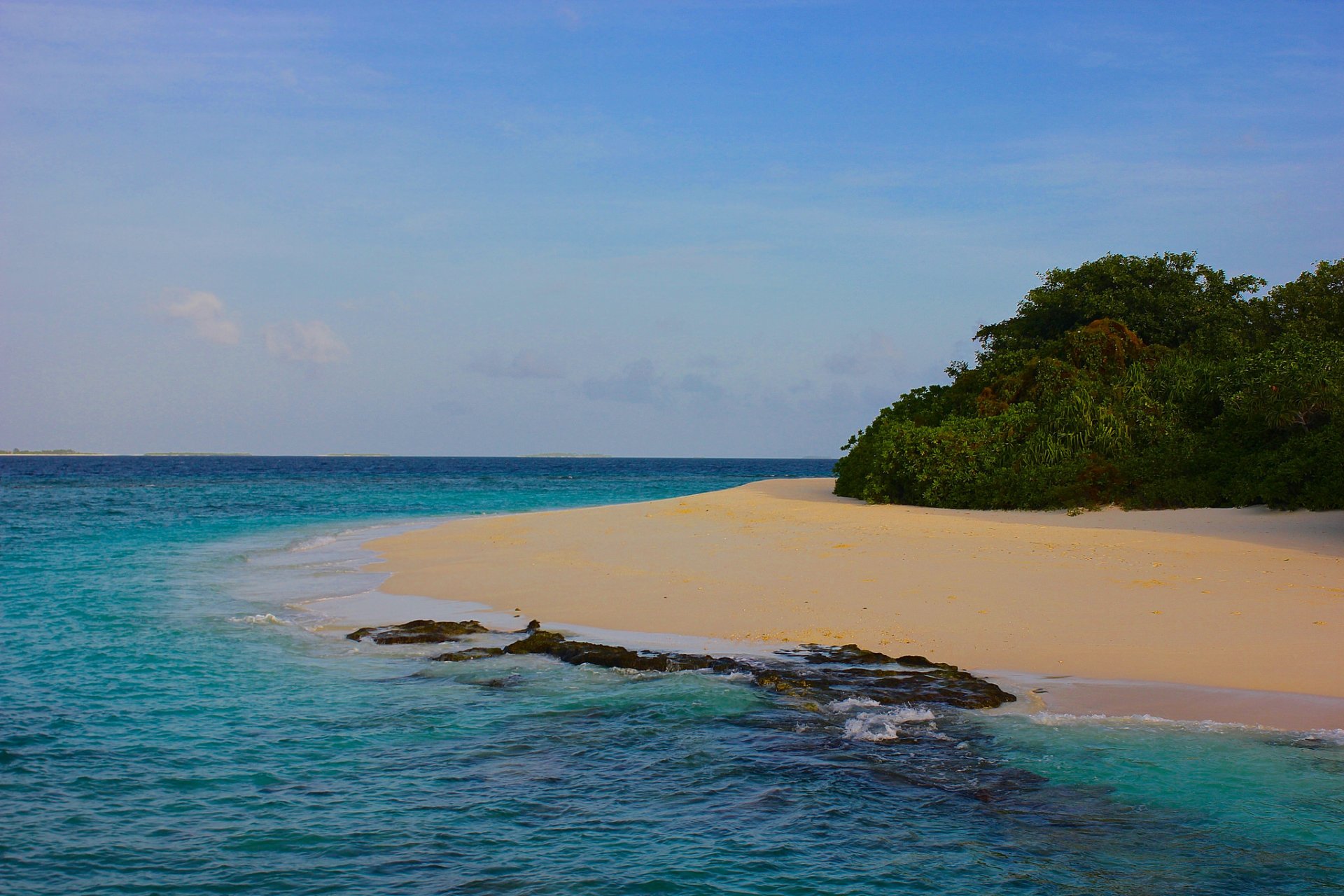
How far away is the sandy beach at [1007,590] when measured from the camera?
1027cm

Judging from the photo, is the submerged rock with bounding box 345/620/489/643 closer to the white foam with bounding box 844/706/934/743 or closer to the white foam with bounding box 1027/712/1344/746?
the white foam with bounding box 844/706/934/743

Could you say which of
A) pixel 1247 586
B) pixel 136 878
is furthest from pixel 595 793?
pixel 1247 586

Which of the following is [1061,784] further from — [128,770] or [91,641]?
[91,641]

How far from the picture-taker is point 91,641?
1363cm

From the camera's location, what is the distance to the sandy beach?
10273 mm

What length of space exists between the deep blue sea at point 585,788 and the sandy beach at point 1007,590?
1.05 m

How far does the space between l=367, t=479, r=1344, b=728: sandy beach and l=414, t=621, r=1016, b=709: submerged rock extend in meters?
0.64

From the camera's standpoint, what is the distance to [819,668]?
11055mm

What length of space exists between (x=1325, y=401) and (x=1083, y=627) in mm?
12394

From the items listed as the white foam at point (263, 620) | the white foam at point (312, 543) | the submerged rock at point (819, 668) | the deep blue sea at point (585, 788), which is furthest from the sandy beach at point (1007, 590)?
the white foam at point (263, 620)

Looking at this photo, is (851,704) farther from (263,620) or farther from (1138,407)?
(1138,407)

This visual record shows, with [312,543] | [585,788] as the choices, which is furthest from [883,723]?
[312,543]

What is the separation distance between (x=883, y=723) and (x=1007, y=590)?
20.3 feet

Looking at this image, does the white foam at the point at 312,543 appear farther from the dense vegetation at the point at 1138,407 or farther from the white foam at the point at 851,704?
the white foam at the point at 851,704
